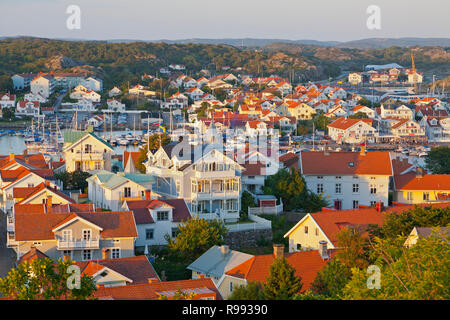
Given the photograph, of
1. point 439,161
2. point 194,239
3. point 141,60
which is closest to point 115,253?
point 194,239

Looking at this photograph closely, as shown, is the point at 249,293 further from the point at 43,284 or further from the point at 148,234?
the point at 148,234

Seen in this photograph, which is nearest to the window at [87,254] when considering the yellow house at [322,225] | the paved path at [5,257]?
the paved path at [5,257]

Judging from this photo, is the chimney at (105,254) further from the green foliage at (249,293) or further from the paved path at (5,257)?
the green foliage at (249,293)

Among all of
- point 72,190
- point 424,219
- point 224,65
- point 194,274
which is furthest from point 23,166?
point 224,65

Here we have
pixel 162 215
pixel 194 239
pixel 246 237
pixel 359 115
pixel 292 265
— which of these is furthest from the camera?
pixel 359 115

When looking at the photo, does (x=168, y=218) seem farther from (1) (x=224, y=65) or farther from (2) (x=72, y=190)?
(1) (x=224, y=65)

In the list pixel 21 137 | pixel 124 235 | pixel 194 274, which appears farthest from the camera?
pixel 21 137
